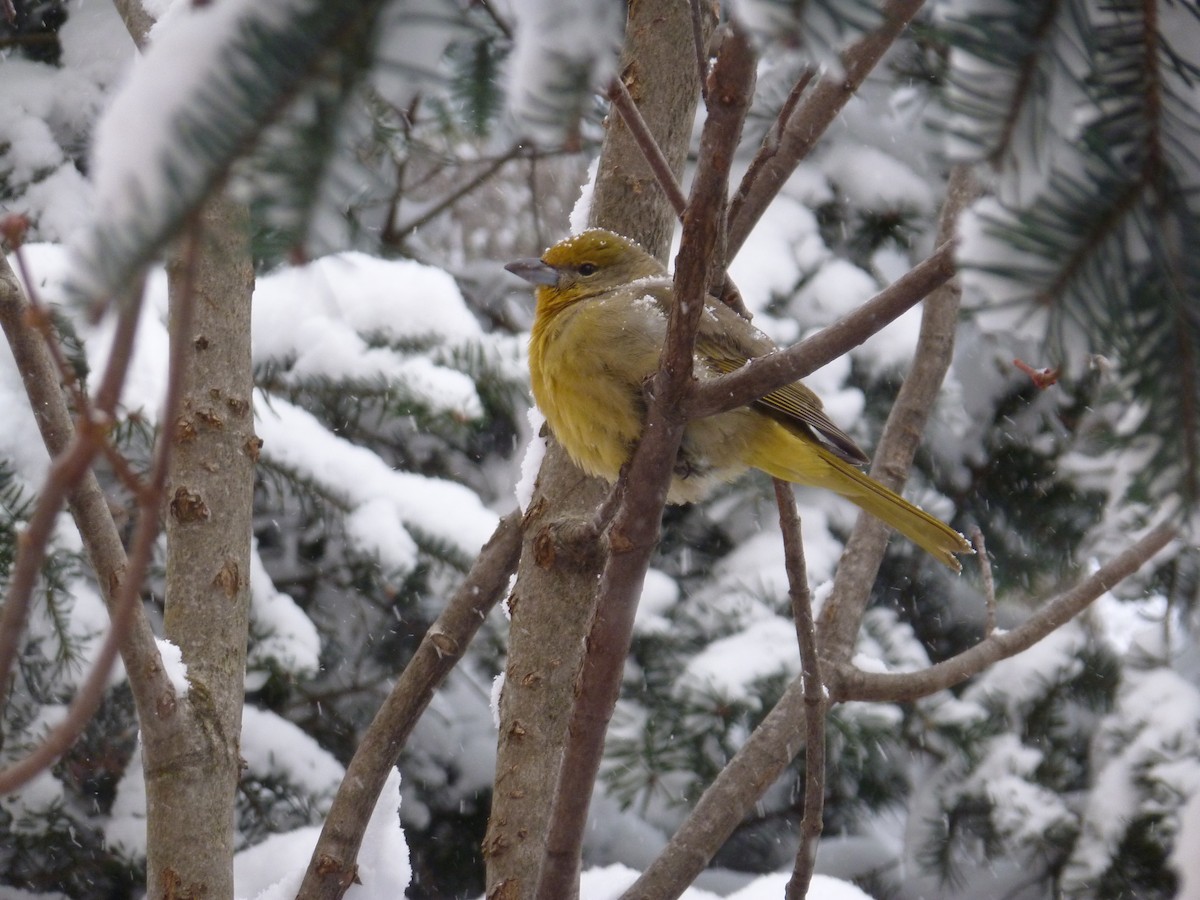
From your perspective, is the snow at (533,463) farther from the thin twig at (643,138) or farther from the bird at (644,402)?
the thin twig at (643,138)

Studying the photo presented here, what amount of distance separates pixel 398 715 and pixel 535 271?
1084 mm

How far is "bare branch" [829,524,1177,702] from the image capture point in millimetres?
2070

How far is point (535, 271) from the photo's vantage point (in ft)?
8.95

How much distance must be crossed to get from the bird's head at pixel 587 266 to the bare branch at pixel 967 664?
904 millimetres

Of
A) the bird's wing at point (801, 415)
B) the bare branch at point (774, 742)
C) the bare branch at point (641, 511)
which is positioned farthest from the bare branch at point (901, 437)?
the bare branch at point (641, 511)

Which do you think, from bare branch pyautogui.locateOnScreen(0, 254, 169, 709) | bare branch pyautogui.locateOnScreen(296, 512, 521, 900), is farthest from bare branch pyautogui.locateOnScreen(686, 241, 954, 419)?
bare branch pyautogui.locateOnScreen(296, 512, 521, 900)

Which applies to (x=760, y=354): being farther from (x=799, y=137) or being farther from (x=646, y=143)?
(x=646, y=143)

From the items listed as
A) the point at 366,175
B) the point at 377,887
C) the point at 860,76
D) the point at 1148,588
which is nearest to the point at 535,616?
the point at 377,887

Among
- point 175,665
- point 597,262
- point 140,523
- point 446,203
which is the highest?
point 446,203

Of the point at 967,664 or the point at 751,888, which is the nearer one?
the point at 967,664

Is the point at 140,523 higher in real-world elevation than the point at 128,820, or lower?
lower

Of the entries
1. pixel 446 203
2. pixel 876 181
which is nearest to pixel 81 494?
pixel 446 203

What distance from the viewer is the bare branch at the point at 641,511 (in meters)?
1.09

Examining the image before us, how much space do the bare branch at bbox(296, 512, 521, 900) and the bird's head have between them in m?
0.58
